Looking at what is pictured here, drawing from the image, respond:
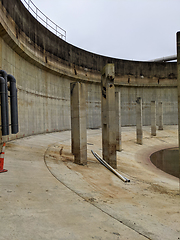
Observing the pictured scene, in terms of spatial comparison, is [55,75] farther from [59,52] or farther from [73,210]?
[73,210]

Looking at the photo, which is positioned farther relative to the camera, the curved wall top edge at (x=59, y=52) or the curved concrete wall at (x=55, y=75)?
the curved wall top edge at (x=59, y=52)

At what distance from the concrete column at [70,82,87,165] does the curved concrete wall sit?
18.7ft

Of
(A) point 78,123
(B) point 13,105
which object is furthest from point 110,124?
(B) point 13,105

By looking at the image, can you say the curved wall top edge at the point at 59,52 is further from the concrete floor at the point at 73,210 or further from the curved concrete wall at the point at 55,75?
the concrete floor at the point at 73,210

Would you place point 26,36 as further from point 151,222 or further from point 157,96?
point 157,96

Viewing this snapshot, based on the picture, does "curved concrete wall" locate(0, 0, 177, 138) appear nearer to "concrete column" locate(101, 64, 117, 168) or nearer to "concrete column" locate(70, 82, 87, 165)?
"concrete column" locate(70, 82, 87, 165)

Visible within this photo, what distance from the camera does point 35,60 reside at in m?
18.3

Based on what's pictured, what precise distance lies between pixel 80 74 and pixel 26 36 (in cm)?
1191

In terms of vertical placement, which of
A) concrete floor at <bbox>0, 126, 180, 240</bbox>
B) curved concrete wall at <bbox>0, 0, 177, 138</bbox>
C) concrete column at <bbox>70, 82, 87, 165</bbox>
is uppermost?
curved concrete wall at <bbox>0, 0, 177, 138</bbox>

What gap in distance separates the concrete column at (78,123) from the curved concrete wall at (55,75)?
18.7 ft

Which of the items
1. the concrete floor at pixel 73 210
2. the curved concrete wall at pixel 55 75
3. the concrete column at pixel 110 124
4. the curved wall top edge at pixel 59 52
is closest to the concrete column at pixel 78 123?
the concrete column at pixel 110 124

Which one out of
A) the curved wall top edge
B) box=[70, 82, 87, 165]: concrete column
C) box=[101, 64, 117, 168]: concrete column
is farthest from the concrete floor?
the curved wall top edge

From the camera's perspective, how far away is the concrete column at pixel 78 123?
10484 millimetres

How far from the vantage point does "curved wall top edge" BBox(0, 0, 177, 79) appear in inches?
598
